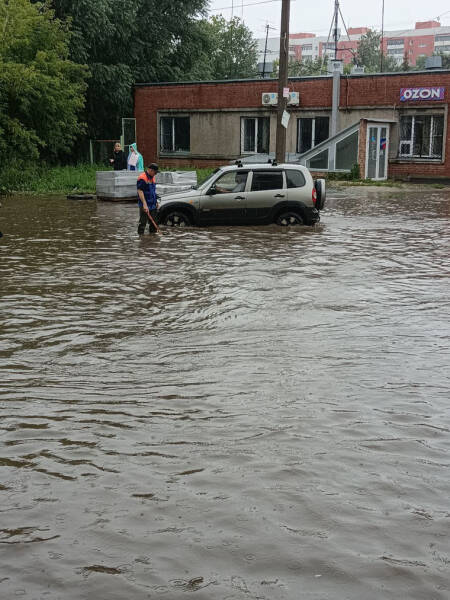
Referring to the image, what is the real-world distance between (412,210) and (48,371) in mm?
17921

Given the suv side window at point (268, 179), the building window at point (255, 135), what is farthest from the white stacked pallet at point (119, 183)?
the building window at point (255, 135)

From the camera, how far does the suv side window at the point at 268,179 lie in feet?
59.6

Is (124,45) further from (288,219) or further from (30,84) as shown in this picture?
(288,219)

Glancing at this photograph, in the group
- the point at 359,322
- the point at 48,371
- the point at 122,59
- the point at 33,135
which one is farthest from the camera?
the point at 122,59

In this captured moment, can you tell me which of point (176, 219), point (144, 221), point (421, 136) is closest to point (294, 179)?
point (176, 219)

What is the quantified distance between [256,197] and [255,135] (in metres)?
23.2

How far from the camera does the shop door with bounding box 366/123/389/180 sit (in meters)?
35.0

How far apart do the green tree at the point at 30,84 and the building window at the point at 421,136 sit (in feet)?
47.2

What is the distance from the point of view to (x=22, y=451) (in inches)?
212

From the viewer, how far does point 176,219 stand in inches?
732

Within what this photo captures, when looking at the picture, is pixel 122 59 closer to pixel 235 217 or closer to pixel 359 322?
pixel 235 217

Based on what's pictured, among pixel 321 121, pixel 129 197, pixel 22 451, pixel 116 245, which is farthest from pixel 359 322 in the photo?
pixel 321 121

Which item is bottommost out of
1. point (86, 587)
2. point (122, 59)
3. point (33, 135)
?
point (86, 587)

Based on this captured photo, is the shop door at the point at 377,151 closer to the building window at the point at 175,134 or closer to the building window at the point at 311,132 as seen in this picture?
the building window at the point at 311,132
